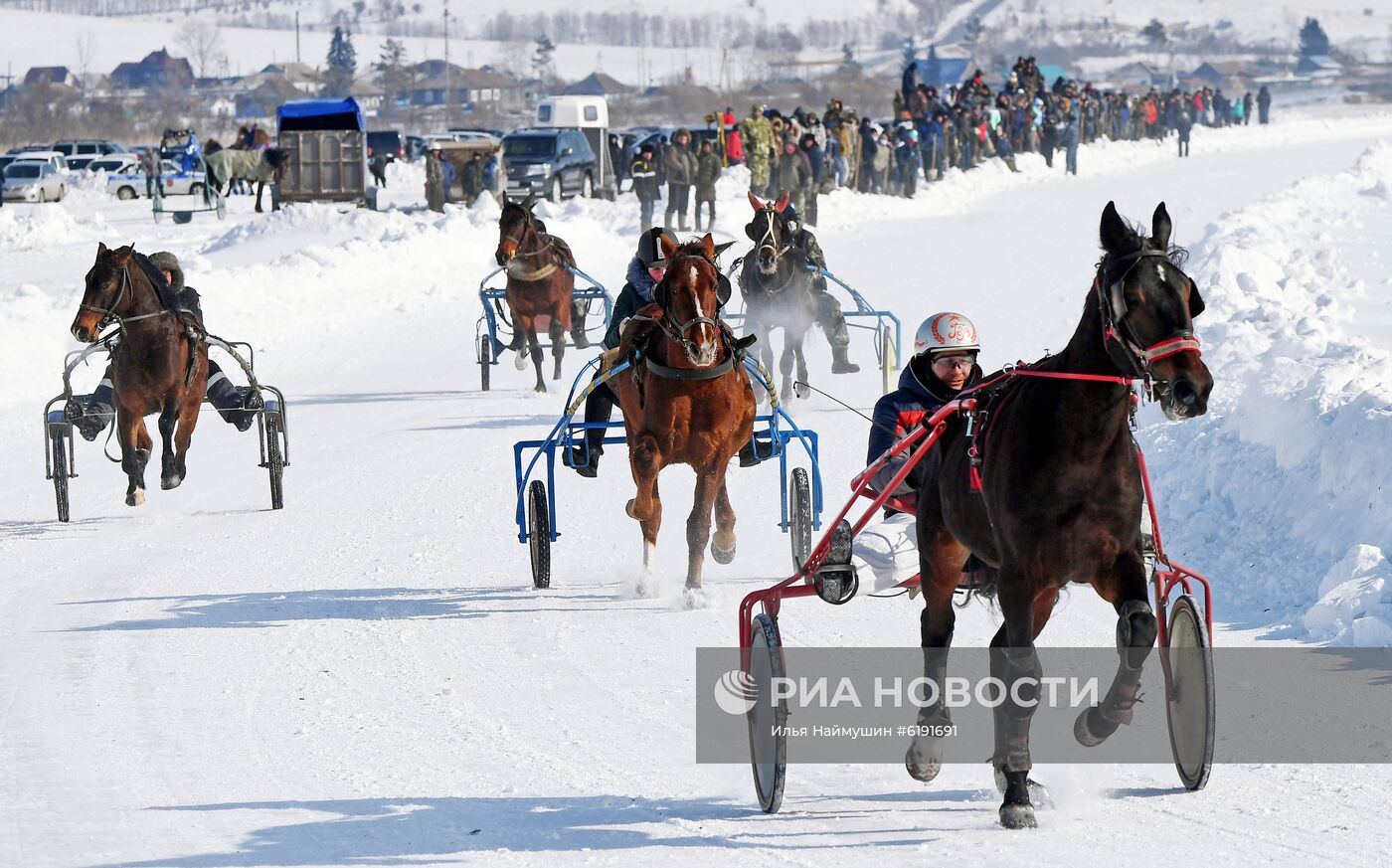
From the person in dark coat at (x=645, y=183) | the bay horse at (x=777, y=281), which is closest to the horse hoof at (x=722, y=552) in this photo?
the bay horse at (x=777, y=281)

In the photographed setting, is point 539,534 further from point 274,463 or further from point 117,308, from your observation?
point 117,308

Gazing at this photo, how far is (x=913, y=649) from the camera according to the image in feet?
29.0

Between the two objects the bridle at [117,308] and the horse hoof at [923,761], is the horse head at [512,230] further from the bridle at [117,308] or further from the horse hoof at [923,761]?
the horse hoof at [923,761]

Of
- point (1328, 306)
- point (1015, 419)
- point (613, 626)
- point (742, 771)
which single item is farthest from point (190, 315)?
point (1328, 306)

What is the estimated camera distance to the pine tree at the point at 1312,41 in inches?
7254

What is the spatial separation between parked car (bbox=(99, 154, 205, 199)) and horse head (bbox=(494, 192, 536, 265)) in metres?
26.2

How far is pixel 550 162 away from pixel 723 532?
33.0 metres

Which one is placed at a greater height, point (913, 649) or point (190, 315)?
point (190, 315)

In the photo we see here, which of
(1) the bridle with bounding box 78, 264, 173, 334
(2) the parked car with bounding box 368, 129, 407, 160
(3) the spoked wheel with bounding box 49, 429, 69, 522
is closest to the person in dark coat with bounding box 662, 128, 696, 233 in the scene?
(1) the bridle with bounding box 78, 264, 173, 334

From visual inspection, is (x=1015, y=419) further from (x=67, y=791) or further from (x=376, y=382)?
(x=376, y=382)

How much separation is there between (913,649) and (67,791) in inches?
156

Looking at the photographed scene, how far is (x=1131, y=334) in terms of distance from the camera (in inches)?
217

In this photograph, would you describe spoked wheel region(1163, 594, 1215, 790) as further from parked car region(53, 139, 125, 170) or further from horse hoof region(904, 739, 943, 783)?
parked car region(53, 139, 125, 170)

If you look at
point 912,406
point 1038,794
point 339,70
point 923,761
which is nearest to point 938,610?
point 923,761
